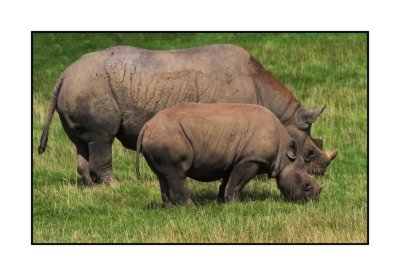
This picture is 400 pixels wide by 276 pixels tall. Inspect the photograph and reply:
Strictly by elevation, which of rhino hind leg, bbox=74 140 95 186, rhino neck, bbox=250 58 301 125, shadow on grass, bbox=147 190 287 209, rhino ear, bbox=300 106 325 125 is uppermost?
rhino neck, bbox=250 58 301 125

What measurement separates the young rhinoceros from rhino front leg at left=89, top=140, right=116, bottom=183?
176cm

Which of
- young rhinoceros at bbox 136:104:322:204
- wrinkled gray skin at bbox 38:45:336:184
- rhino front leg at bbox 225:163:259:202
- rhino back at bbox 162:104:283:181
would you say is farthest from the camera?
wrinkled gray skin at bbox 38:45:336:184

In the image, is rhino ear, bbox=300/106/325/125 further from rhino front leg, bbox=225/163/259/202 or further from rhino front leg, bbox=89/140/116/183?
rhino front leg, bbox=89/140/116/183

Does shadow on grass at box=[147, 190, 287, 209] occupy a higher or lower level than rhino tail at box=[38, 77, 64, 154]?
lower

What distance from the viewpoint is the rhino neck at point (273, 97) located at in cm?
1492

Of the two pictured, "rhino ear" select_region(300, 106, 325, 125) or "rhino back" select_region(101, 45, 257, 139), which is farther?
"rhino ear" select_region(300, 106, 325, 125)

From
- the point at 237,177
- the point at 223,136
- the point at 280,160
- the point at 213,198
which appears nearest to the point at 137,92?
the point at 213,198

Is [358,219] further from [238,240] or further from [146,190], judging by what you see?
[146,190]

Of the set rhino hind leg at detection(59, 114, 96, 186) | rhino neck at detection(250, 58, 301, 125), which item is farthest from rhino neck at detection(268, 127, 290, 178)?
rhino hind leg at detection(59, 114, 96, 186)

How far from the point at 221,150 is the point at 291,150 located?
1036 mm

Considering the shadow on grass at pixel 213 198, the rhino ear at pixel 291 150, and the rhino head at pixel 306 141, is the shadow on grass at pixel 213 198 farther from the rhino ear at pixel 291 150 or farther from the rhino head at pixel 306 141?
the rhino head at pixel 306 141

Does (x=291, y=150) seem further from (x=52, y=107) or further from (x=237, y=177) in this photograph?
(x=52, y=107)

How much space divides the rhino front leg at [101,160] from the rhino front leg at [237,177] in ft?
7.88

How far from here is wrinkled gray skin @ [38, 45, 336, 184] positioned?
14.6 metres
